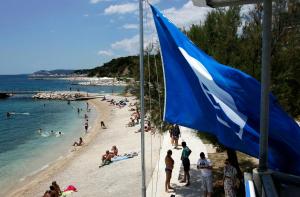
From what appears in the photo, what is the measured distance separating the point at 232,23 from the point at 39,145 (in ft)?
103

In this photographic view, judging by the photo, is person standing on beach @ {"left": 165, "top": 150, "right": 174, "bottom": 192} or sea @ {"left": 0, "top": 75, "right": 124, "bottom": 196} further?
sea @ {"left": 0, "top": 75, "right": 124, "bottom": 196}

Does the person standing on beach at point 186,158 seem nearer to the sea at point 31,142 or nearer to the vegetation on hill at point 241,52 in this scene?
the vegetation on hill at point 241,52

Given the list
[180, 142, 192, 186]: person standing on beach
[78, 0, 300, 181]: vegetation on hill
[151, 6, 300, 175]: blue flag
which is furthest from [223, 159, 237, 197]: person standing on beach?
[151, 6, 300, 175]: blue flag

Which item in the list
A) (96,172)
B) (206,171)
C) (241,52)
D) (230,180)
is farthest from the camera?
(96,172)

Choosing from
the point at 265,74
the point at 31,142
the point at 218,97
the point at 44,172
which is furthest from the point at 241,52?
the point at 31,142

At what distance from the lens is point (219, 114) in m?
6.37

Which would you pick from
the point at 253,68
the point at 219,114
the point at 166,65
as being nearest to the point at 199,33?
the point at 253,68

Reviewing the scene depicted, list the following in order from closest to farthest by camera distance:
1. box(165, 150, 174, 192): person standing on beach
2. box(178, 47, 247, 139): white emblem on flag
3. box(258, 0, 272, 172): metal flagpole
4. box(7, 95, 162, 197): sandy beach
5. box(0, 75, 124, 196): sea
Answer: box(258, 0, 272, 172): metal flagpole → box(178, 47, 247, 139): white emblem on flag → box(165, 150, 174, 192): person standing on beach → box(7, 95, 162, 197): sandy beach → box(0, 75, 124, 196): sea

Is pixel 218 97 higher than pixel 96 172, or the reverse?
pixel 218 97

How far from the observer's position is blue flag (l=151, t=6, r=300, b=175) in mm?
6023

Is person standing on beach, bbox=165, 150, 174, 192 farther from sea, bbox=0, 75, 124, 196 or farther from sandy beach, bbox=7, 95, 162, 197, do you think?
sea, bbox=0, 75, 124, 196

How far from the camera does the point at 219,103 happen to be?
6.46m

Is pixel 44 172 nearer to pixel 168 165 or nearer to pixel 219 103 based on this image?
pixel 168 165

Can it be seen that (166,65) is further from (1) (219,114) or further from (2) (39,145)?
(2) (39,145)
